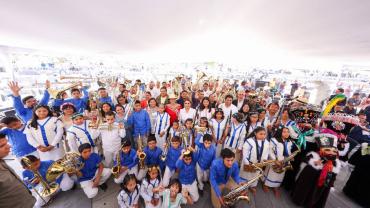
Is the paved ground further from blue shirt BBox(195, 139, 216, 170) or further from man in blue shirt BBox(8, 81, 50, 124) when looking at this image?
man in blue shirt BBox(8, 81, 50, 124)

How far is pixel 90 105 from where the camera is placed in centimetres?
438

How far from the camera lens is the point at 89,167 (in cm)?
277

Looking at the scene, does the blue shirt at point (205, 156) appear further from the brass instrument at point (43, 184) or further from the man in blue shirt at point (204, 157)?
the brass instrument at point (43, 184)

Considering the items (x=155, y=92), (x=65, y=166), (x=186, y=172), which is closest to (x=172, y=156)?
(x=186, y=172)

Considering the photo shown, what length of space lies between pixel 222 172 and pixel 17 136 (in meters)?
4.14

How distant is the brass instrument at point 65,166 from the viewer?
240cm

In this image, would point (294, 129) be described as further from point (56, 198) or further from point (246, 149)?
point (56, 198)

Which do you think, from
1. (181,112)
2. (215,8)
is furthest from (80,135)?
(215,8)

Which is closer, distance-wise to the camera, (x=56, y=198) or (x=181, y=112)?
(x=56, y=198)

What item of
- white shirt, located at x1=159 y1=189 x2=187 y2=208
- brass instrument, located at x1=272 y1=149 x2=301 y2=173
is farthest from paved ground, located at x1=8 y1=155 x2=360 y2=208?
brass instrument, located at x1=272 y1=149 x2=301 y2=173

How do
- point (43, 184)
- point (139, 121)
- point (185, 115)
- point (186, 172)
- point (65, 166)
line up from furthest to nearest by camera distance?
point (185, 115), point (139, 121), point (186, 172), point (65, 166), point (43, 184)

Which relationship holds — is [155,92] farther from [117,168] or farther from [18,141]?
[18,141]

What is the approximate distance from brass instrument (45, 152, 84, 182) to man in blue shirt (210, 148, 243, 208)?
2.53m

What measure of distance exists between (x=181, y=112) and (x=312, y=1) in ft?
10.7
